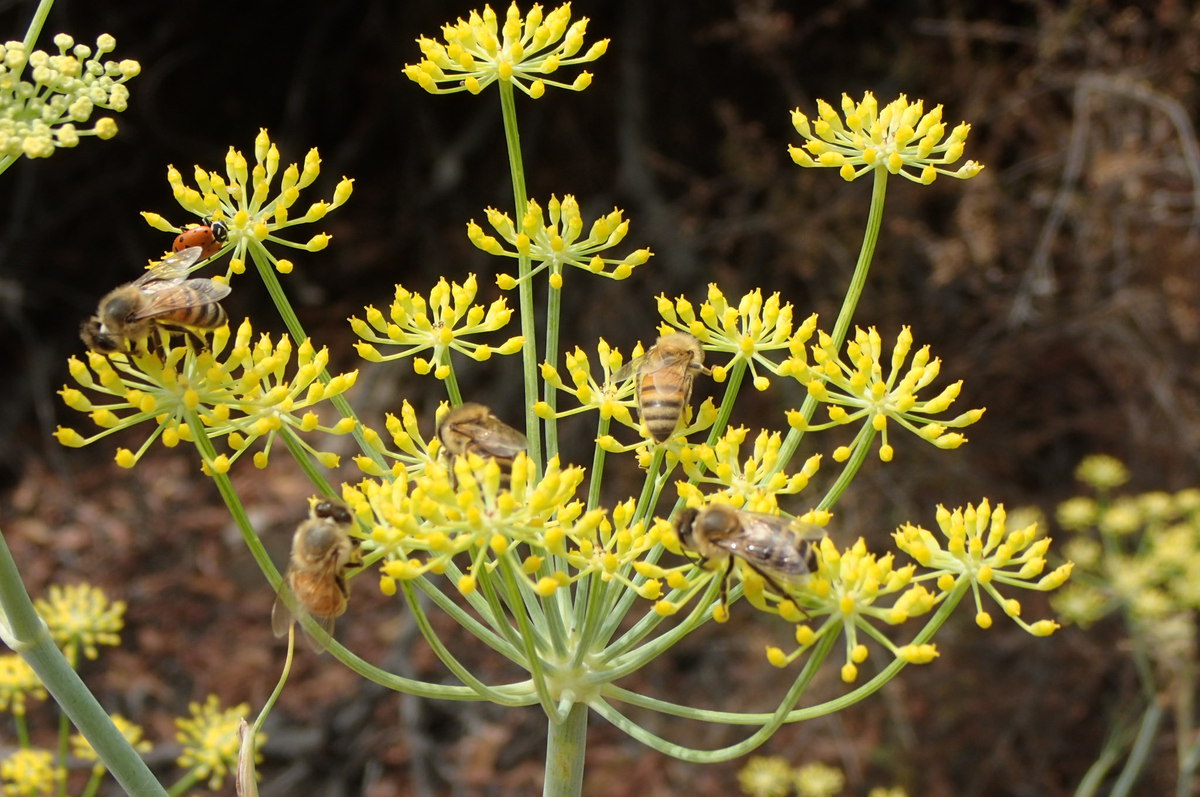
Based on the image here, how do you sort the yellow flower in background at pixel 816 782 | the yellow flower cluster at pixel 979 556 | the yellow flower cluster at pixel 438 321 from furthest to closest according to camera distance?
the yellow flower in background at pixel 816 782 < the yellow flower cluster at pixel 438 321 < the yellow flower cluster at pixel 979 556

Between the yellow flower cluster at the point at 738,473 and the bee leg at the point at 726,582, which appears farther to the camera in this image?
the yellow flower cluster at the point at 738,473

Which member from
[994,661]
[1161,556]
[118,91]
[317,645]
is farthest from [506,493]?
[994,661]

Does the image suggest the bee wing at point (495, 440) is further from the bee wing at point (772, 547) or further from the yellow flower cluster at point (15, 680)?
the yellow flower cluster at point (15, 680)

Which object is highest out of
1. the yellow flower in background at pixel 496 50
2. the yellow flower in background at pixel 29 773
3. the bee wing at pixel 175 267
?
the yellow flower in background at pixel 496 50

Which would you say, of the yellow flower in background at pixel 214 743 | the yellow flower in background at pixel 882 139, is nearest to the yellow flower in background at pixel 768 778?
the yellow flower in background at pixel 214 743

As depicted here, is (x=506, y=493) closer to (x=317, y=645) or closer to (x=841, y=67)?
(x=317, y=645)

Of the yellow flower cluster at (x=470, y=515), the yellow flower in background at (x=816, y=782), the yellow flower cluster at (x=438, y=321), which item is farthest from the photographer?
the yellow flower in background at (x=816, y=782)

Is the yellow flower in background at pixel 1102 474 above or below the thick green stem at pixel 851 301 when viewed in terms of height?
A: above

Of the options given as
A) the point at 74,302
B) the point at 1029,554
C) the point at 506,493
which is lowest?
the point at 506,493

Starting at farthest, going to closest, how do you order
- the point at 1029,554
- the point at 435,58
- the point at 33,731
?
the point at 33,731 → the point at 435,58 → the point at 1029,554
